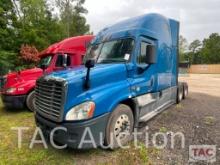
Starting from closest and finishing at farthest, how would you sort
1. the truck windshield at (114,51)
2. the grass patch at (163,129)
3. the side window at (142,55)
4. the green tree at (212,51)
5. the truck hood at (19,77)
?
the truck windshield at (114,51), the side window at (142,55), the grass patch at (163,129), the truck hood at (19,77), the green tree at (212,51)

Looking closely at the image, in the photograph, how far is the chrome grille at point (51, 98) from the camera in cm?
389

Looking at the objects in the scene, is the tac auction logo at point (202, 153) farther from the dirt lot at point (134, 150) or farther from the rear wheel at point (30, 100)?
the rear wheel at point (30, 100)

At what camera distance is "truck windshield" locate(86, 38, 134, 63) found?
5130 millimetres

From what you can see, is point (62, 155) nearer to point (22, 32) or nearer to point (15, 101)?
point (15, 101)

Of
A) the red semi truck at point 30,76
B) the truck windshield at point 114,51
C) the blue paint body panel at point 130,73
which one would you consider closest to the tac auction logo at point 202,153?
the blue paint body panel at point 130,73

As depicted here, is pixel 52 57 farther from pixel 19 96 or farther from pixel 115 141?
pixel 115 141

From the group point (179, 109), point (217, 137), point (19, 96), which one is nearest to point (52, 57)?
point (19, 96)

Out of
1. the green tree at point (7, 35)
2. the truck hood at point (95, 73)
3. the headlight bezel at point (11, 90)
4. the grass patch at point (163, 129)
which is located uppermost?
the green tree at point (7, 35)

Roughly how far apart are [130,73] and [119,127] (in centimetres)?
123

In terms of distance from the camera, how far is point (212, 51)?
260 feet

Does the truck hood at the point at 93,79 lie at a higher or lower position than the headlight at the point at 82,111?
higher

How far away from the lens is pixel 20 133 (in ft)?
18.4

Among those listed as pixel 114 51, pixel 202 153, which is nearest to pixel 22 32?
A: pixel 114 51

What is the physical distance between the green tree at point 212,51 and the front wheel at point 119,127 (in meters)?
81.0
